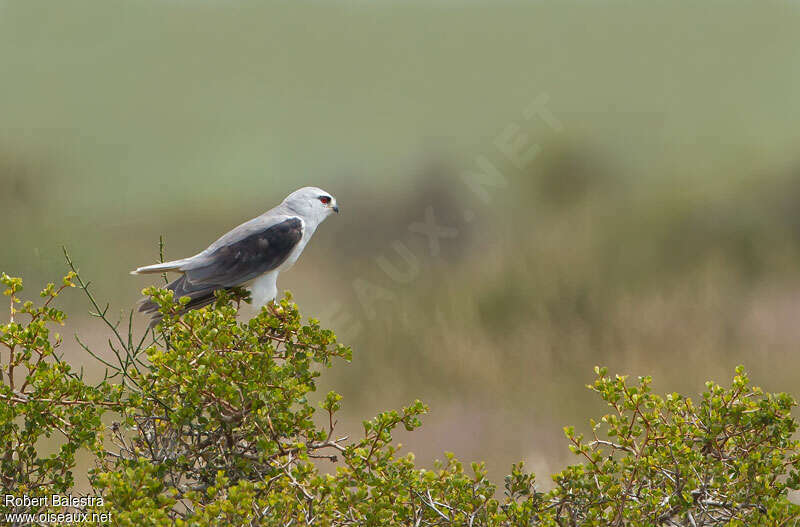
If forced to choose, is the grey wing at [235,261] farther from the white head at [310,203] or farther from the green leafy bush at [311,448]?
the green leafy bush at [311,448]

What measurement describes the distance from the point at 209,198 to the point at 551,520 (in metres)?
13.3

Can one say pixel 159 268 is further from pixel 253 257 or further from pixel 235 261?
pixel 253 257

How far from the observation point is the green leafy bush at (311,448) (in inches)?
84.9

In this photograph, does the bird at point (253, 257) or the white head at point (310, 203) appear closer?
the bird at point (253, 257)

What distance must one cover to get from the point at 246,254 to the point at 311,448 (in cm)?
135

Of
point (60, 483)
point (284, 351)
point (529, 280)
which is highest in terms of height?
point (529, 280)

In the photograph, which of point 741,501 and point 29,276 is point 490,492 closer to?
point 741,501

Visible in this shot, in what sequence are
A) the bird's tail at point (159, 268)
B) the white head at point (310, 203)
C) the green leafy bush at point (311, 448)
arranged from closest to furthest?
the green leafy bush at point (311, 448)
the bird's tail at point (159, 268)
the white head at point (310, 203)

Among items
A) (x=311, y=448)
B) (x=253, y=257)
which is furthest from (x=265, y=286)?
(x=311, y=448)

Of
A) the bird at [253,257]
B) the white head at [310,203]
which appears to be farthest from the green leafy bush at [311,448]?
the white head at [310,203]

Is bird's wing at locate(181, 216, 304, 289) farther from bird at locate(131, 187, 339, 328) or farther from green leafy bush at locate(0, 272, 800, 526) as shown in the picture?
green leafy bush at locate(0, 272, 800, 526)

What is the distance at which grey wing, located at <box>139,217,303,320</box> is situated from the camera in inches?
128

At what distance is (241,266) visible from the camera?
338cm

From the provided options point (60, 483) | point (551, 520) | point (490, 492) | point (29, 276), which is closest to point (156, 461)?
point (60, 483)
